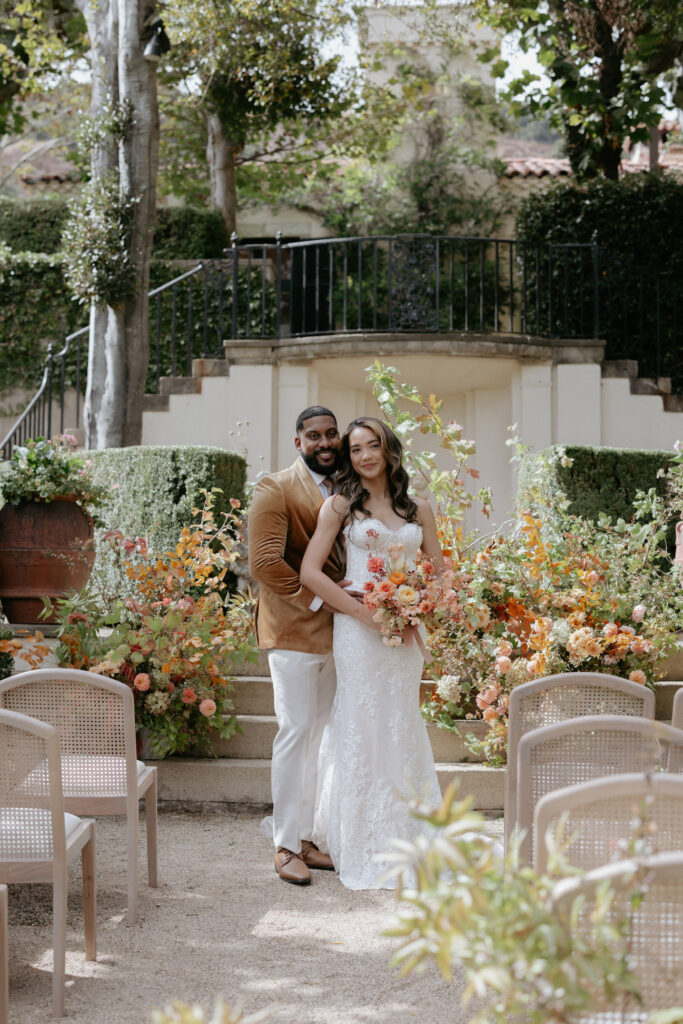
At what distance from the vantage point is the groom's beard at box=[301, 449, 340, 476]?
14.5 feet

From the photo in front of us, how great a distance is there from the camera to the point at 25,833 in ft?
9.92

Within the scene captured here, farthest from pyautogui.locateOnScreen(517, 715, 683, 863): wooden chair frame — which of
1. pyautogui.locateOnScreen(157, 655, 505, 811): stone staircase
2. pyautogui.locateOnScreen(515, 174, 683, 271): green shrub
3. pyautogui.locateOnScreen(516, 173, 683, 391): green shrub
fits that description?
pyautogui.locateOnScreen(515, 174, 683, 271): green shrub

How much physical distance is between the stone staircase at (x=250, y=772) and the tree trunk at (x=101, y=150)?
4.73 metres

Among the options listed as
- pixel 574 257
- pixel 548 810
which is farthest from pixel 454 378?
pixel 548 810

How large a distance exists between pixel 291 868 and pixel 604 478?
4.89 m

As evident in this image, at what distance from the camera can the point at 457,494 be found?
19.7ft

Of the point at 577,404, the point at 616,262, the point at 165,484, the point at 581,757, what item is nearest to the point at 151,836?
the point at 581,757

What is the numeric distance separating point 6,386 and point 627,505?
8.87m

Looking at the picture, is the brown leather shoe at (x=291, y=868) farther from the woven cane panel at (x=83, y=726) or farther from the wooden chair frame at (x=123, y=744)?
the woven cane panel at (x=83, y=726)

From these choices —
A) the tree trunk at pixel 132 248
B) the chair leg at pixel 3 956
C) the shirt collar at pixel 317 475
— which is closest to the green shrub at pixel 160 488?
the tree trunk at pixel 132 248

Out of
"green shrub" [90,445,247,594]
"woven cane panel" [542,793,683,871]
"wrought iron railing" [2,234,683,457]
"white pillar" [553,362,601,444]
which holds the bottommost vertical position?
"woven cane panel" [542,793,683,871]

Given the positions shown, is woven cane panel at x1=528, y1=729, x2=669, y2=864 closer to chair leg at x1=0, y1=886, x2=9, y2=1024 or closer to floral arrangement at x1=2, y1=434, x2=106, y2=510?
chair leg at x1=0, y1=886, x2=9, y2=1024

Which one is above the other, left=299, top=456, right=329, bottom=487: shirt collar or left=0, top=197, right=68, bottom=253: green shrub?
left=0, top=197, right=68, bottom=253: green shrub

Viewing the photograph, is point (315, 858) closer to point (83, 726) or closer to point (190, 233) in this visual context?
point (83, 726)
